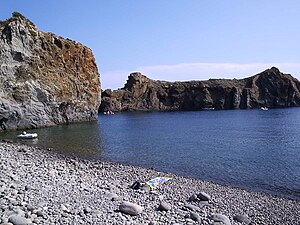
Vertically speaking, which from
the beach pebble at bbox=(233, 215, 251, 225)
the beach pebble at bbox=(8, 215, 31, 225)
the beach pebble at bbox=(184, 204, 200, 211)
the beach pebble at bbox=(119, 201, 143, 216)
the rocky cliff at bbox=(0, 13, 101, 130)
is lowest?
the beach pebble at bbox=(233, 215, 251, 225)

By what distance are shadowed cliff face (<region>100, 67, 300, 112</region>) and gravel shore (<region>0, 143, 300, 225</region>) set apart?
160 m

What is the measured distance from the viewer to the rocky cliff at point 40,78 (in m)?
54.5

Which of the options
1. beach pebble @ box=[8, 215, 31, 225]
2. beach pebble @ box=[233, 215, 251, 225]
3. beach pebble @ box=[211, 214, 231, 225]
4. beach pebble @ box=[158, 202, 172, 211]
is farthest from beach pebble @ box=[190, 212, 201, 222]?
beach pebble @ box=[8, 215, 31, 225]

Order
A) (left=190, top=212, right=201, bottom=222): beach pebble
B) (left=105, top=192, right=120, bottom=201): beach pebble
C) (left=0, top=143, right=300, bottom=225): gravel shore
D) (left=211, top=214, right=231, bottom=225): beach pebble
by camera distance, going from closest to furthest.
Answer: (left=0, top=143, right=300, bottom=225): gravel shore → (left=190, top=212, right=201, bottom=222): beach pebble → (left=211, top=214, right=231, bottom=225): beach pebble → (left=105, top=192, right=120, bottom=201): beach pebble

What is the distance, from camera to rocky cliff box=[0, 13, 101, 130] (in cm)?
5453

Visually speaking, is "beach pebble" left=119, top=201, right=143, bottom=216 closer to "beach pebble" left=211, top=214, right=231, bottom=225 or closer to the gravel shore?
the gravel shore

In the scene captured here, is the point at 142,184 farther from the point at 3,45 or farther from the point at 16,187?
the point at 3,45

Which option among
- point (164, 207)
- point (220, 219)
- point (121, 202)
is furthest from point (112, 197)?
point (220, 219)

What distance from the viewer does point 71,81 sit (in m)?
74.9

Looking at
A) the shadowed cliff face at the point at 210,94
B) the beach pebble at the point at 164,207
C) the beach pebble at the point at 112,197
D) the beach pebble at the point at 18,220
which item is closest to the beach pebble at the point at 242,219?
the beach pebble at the point at 164,207

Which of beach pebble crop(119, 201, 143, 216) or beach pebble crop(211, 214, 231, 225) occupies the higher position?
beach pebble crop(119, 201, 143, 216)

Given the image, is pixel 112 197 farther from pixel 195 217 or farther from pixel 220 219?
pixel 220 219

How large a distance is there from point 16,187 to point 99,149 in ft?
74.6

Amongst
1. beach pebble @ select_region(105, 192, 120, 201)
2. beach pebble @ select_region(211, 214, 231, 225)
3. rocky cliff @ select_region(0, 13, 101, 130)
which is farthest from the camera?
rocky cliff @ select_region(0, 13, 101, 130)
